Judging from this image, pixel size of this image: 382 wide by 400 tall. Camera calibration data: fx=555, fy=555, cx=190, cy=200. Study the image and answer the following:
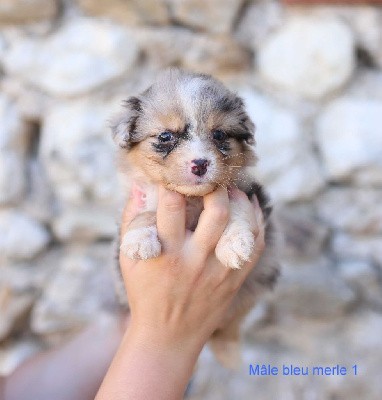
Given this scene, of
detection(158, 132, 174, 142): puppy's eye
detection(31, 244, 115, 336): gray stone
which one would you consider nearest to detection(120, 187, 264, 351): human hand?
detection(158, 132, 174, 142): puppy's eye

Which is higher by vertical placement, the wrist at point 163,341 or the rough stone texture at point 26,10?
the rough stone texture at point 26,10

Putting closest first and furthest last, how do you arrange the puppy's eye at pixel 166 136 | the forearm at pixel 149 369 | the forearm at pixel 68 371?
Answer: the forearm at pixel 149 369, the puppy's eye at pixel 166 136, the forearm at pixel 68 371

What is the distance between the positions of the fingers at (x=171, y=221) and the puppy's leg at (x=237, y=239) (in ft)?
0.32

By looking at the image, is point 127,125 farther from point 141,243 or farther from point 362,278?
point 362,278

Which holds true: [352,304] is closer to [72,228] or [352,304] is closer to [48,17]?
[72,228]

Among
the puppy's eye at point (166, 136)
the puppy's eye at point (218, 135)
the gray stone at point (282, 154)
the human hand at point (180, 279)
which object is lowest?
the human hand at point (180, 279)

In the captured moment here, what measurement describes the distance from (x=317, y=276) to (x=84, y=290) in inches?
31.9

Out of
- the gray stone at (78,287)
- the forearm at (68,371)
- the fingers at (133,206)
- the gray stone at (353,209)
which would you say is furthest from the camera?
the gray stone at (78,287)

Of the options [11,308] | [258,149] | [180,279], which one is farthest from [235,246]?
[11,308]

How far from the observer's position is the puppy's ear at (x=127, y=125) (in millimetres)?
1396

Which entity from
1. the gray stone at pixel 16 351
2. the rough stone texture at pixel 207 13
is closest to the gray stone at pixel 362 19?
the rough stone texture at pixel 207 13

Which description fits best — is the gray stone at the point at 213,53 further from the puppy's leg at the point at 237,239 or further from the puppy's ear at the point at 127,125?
the puppy's leg at the point at 237,239

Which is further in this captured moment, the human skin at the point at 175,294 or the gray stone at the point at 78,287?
the gray stone at the point at 78,287

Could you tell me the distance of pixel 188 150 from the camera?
127 cm
